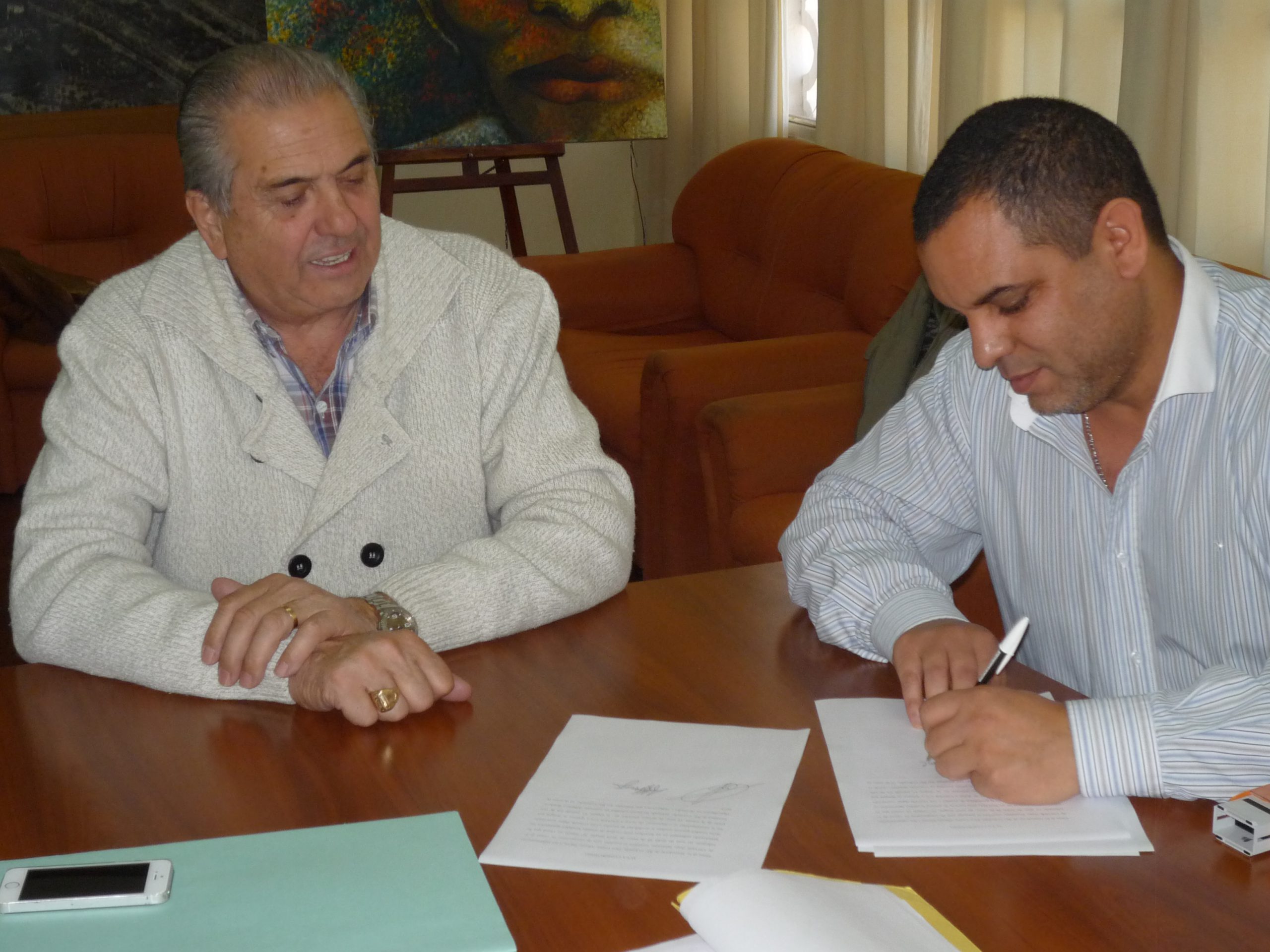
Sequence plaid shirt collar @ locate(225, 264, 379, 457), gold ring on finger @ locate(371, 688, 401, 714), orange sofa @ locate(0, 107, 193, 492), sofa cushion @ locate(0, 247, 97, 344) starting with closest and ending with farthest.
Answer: gold ring on finger @ locate(371, 688, 401, 714) → plaid shirt collar @ locate(225, 264, 379, 457) → sofa cushion @ locate(0, 247, 97, 344) → orange sofa @ locate(0, 107, 193, 492)

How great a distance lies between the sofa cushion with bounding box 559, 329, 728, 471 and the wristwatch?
1994mm

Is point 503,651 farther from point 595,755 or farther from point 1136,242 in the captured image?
point 1136,242

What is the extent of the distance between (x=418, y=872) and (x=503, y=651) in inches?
17.0

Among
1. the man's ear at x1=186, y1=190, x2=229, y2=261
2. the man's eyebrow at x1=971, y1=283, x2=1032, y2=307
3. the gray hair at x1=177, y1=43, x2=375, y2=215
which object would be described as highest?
the gray hair at x1=177, y1=43, x2=375, y2=215

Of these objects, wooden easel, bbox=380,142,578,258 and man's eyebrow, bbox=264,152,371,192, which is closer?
man's eyebrow, bbox=264,152,371,192

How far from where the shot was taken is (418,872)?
0.97m

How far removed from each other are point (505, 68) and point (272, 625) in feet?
11.1

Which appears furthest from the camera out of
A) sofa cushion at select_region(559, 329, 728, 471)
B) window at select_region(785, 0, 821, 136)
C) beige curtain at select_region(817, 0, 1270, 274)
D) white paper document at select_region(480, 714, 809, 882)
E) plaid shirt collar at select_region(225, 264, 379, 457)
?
window at select_region(785, 0, 821, 136)

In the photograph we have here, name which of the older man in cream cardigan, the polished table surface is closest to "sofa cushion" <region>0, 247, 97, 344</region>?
the older man in cream cardigan

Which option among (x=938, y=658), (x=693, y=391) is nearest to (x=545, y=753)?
(x=938, y=658)

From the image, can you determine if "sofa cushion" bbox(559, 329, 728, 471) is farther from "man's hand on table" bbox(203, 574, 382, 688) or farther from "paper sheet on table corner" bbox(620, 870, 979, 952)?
"paper sheet on table corner" bbox(620, 870, 979, 952)

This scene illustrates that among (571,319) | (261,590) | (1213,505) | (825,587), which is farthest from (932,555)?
(571,319)

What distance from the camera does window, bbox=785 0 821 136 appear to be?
4.55 metres
